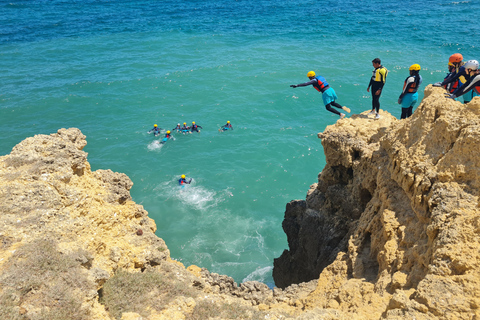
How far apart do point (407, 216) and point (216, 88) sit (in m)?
30.2

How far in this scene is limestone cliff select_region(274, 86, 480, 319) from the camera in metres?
6.40

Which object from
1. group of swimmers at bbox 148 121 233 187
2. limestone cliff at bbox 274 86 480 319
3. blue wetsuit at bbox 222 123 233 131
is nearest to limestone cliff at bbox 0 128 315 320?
limestone cliff at bbox 274 86 480 319

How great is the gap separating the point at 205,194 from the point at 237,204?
2.47 meters

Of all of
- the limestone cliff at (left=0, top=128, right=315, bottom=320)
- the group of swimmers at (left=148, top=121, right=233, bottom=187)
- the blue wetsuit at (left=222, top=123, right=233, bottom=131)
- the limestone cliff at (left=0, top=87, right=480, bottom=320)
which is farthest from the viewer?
the blue wetsuit at (left=222, top=123, right=233, bottom=131)

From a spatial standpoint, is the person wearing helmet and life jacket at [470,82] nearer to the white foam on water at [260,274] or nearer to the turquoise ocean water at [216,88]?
the turquoise ocean water at [216,88]

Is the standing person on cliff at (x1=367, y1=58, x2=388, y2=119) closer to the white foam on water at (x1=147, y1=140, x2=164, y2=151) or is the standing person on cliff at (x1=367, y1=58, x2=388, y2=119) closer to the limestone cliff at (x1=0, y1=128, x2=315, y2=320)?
the limestone cliff at (x1=0, y1=128, x2=315, y2=320)

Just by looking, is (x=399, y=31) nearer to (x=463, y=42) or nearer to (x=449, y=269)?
(x=463, y=42)

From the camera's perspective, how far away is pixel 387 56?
131 ft

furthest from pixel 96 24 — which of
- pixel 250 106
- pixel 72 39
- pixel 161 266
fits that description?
pixel 161 266

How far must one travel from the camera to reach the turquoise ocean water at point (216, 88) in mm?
23453

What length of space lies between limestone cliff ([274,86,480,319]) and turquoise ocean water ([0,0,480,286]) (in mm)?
9580

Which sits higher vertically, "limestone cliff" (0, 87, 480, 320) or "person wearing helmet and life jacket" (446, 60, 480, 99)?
"person wearing helmet and life jacket" (446, 60, 480, 99)

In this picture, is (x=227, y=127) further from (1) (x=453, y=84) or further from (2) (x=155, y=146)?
(1) (x=453, y=84)

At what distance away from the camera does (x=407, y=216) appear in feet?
28.2
